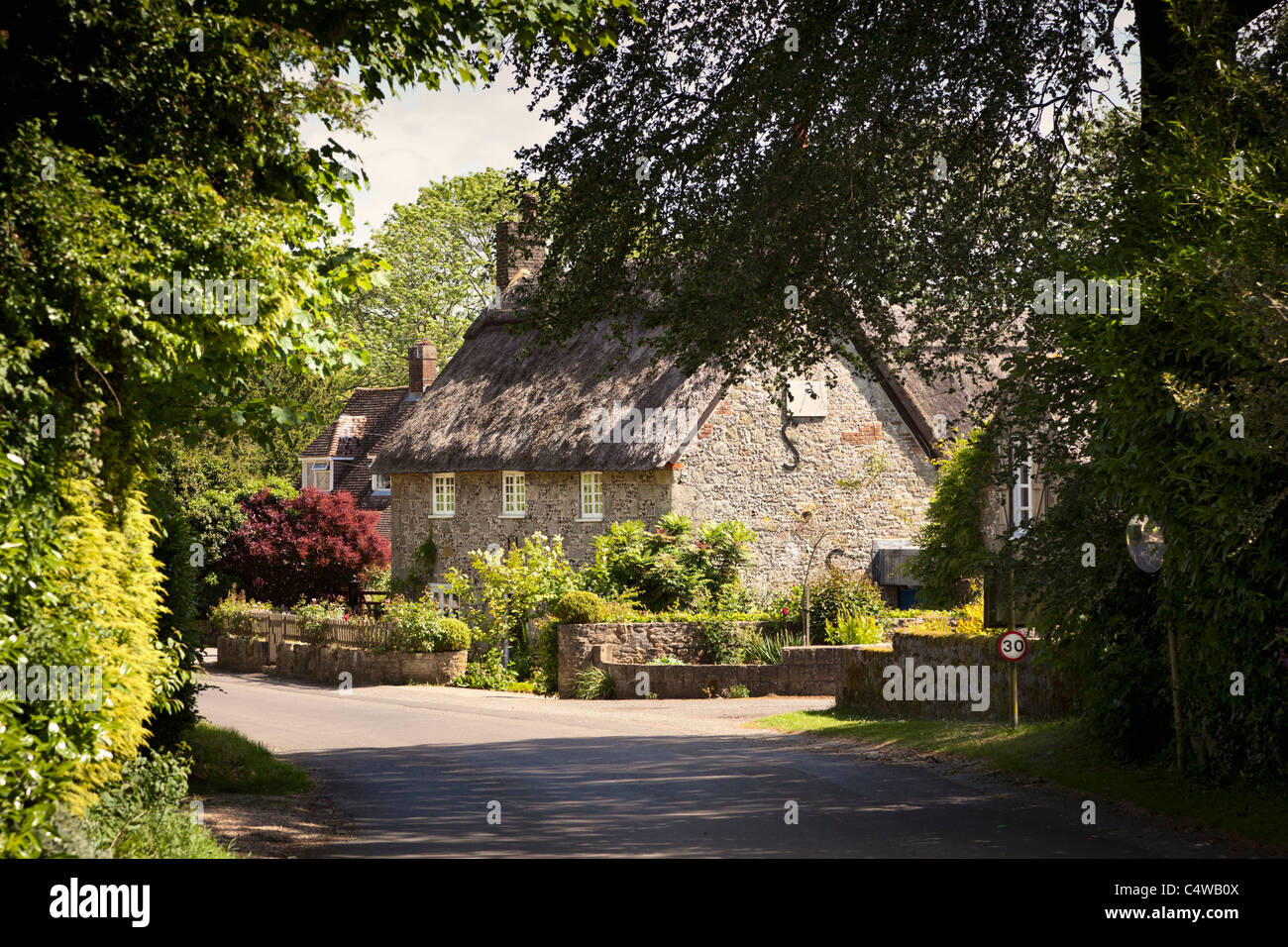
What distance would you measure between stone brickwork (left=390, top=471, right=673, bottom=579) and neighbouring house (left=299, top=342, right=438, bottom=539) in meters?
12.4

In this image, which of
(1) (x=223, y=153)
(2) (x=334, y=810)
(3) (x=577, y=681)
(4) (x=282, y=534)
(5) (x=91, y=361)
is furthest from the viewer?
(4) (x=282, y=534)

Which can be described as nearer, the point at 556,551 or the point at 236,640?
the point at 556,551

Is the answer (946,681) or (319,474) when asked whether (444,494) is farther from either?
(946,681)

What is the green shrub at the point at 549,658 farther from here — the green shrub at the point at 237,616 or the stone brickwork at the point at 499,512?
the green shrub at the point at 237,616

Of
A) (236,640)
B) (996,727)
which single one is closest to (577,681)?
(996,727)

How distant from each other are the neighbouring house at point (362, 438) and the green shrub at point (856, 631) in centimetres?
2654

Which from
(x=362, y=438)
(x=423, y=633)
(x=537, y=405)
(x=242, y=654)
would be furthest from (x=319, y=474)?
(x=423, y=633)

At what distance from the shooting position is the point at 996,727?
51.2 ft

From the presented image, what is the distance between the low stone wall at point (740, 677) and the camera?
76.7ft

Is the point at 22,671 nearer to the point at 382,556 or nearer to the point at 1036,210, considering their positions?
the point at 1036,210

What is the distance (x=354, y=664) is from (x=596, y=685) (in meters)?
7.03

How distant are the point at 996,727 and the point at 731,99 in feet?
26.9

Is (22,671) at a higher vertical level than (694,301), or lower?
lower

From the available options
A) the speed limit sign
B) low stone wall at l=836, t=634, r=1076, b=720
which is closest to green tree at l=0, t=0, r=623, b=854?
the speed limit sign
